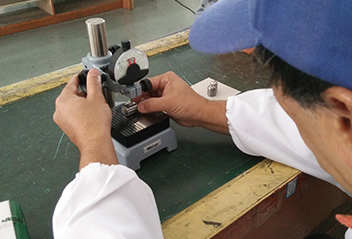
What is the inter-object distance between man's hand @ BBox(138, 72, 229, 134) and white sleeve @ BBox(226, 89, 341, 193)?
3 centimetres

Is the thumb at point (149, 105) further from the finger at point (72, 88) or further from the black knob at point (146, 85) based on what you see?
the finger at point (72, 88)

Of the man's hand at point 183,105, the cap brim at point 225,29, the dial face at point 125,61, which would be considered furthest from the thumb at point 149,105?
the cap brim at point 225,29

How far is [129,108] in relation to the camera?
889mm

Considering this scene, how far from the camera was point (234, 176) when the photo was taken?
0.82 metres

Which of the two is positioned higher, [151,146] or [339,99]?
[339,99]

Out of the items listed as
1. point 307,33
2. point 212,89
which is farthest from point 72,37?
point 307,33

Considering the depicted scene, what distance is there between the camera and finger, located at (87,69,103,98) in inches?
30.0

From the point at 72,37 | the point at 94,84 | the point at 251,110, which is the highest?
the point at 94,84

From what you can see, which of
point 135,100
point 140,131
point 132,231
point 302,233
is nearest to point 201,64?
point 135,100

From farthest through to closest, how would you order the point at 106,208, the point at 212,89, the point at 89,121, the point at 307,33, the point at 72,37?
the point at 72,37 < the point at 212,89 < the point at 89,121 < the point at 106,208 < the point at 307,33

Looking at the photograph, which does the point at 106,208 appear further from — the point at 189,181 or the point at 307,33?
the point at 307,33

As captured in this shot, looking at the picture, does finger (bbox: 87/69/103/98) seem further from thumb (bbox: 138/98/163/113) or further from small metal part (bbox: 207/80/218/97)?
small metal part (bbox: 207/80/218/97)

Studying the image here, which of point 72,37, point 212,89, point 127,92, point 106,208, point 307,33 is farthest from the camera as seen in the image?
point 72,37

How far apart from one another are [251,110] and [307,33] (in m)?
0.47
